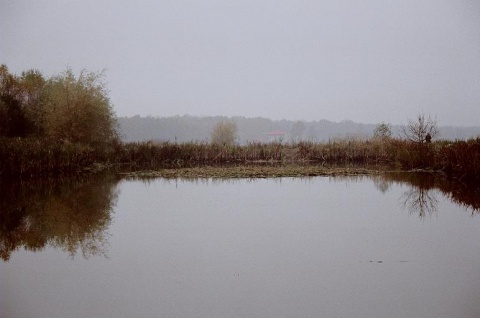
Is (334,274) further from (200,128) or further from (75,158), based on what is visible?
(200,128)

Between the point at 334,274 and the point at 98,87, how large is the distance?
27235mm

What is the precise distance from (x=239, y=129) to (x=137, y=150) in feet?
283

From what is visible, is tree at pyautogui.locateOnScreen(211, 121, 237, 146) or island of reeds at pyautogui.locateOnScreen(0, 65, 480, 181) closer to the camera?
island of reeds at pyautogui.locateOnScreen(0, 65, 480, 181)

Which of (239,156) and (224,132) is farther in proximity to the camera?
(224,132)

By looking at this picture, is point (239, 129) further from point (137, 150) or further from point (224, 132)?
point (137, 150)

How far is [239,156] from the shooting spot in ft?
104

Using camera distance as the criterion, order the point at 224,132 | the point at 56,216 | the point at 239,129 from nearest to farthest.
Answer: the point at 56,216, the point at 224,132, the point at 239,129

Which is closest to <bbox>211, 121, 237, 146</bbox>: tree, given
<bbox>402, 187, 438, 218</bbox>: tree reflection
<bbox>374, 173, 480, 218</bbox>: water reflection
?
<bbox>374, 173, 480, 218</bbox>: water reflection

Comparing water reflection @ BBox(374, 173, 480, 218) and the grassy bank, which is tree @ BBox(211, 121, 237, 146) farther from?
water reflection @ BBox(374, 173, 480, 218)

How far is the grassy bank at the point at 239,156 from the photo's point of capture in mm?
18895

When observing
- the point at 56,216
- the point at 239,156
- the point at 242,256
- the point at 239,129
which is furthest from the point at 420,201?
the point at 239,129

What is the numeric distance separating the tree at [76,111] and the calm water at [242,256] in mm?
15544

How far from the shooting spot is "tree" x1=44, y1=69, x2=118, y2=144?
27844mm

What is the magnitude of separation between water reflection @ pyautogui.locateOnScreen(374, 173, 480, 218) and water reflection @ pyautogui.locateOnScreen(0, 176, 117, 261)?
7.43 metres
